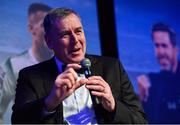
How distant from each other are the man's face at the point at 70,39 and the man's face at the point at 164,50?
6.41ft

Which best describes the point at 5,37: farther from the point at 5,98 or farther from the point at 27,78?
the point at 27,78

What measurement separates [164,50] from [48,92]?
6.76 feet

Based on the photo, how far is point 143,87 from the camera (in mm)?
4027

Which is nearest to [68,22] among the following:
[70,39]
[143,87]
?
[70,39]

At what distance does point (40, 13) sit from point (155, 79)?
1310mm

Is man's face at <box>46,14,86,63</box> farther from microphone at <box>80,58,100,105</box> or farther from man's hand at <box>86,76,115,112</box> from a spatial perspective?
man's hand at <box>86,76,115,112</box>

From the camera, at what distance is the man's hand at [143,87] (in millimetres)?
4016

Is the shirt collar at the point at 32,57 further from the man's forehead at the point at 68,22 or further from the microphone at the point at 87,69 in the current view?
the microphone at the point at 87,69

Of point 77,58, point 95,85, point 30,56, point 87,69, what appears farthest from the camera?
point 30,56

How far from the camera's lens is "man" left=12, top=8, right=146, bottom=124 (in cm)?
202

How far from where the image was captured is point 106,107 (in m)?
2.03

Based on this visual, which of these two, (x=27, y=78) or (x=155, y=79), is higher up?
(x=27, y=78)

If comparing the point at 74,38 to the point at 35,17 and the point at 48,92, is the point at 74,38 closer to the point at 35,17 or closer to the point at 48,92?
the point at 48,92

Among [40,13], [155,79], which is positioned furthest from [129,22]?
[40,13]
